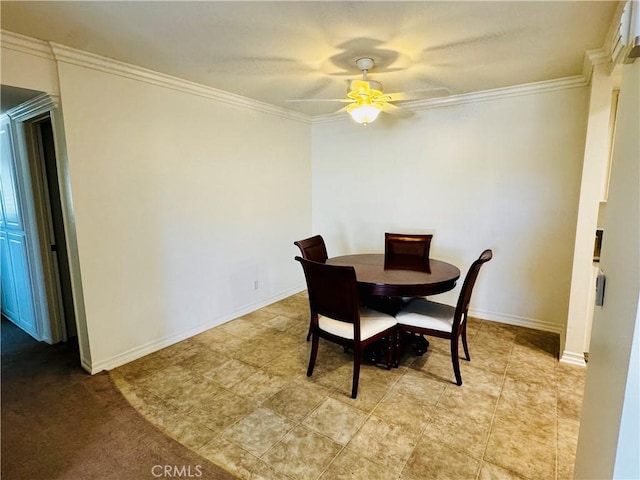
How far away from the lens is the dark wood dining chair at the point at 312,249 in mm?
3055

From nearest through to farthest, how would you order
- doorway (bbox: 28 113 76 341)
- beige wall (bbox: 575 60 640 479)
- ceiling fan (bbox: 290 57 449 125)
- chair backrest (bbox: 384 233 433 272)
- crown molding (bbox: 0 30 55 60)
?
beige wall (bbox: 575 60 640 479) → crown molding (bbox: 0 30 55 60) → ceiling fan (bbox: 290 57 449 125) → doorway (bbox: 28 113 76 341) → chair backrest (bbox: 384 233 433 272)

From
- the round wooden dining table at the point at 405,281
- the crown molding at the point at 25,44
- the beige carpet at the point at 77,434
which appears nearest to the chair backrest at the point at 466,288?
the round wooden dining table at the point at 405,281

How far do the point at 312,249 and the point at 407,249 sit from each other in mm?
1024

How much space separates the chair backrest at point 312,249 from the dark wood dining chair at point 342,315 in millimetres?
634

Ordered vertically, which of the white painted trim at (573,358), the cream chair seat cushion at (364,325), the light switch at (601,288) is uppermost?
the light switch at (601,288)

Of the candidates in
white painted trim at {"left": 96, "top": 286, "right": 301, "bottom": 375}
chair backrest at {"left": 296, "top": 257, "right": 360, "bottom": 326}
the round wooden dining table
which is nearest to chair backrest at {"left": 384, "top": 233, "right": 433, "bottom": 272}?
the round wooden dining table

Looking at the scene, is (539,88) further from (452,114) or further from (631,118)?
(631,118)

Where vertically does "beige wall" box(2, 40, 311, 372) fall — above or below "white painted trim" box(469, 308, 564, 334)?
above

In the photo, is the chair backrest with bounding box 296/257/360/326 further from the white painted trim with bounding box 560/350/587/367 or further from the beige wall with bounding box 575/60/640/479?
the white painted trim with bounding box 560/350/587/367

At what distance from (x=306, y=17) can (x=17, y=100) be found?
229 cm

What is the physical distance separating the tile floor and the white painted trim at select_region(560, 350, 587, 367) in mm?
67

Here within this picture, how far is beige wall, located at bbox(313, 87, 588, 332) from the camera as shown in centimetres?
317

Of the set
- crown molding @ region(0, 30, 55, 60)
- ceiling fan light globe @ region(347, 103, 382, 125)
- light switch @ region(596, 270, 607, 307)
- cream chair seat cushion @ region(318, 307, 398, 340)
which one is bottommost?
cream chair seat cushion @ region(318, 307, 398, 340)

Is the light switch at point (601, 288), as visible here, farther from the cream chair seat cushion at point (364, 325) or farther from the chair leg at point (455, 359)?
the cream chair seat cushion at point (364, 325)
